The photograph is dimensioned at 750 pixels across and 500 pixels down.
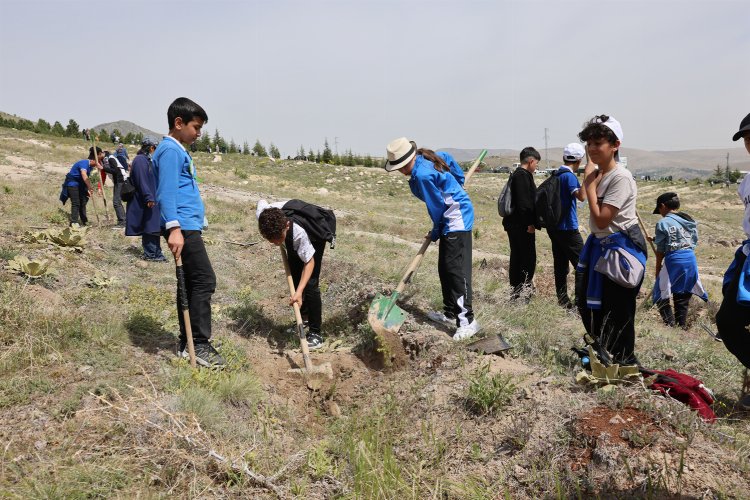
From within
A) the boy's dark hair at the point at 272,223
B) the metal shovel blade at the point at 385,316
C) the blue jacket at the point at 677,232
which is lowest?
the metal shovel blade at the point at 385,316

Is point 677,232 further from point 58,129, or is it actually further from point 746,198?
point 58,129

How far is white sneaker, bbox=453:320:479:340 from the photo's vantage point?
419cm

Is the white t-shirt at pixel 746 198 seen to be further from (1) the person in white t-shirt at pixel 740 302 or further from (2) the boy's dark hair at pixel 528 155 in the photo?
(2) the boy's dark hair at pixel 528 155

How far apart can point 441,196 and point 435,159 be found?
370mm

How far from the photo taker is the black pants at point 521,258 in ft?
18.1

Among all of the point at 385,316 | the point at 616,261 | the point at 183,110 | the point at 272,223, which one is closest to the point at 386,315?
the point at 385,316

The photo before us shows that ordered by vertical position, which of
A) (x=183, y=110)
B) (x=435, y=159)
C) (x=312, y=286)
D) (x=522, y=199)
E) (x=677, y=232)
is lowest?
(x=312, y=286)

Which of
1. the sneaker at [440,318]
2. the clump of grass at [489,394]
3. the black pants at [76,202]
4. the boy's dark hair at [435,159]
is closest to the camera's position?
the clump of grass at [489,394]

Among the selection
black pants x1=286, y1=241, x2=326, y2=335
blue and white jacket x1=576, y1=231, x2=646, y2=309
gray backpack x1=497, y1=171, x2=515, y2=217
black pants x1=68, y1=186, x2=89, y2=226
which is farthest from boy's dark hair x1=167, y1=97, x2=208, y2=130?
black pants x1=68, y1=186, x2=89, y2=226

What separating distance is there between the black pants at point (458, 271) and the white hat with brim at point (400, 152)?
759mm

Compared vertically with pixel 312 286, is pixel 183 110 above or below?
above

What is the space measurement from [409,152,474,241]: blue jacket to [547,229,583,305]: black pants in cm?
152

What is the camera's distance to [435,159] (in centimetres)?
437

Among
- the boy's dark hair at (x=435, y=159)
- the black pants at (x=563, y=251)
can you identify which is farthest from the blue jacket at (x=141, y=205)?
the black pants at (x=563, y=251)
